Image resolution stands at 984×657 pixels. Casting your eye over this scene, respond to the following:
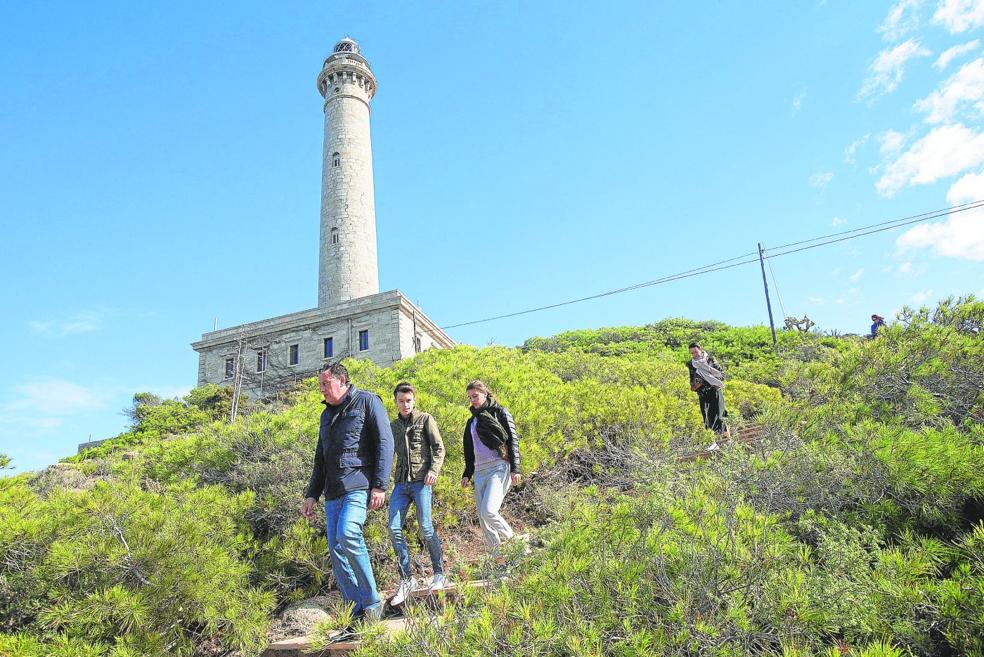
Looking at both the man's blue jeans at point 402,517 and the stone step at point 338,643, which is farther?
the man's blue jeans at point 402,517

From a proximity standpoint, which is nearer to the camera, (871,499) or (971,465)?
(971,465)

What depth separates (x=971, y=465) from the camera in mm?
3586

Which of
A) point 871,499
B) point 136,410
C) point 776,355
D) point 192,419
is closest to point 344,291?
point 192,419

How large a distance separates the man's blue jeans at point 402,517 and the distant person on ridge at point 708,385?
4.62m

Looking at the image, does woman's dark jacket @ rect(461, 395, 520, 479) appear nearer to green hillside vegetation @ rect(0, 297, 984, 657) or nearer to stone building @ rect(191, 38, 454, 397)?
green hillside vegetation @ rect(0, 297, 984, 657)

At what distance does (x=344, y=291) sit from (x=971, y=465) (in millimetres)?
26789

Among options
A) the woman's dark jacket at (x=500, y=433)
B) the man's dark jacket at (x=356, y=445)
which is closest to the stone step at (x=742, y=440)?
the woman's dark jacket at (x=500, y=433)

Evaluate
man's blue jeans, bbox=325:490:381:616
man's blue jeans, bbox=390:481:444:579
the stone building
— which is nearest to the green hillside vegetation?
man's blue jeans, bbox=325:490:381:616

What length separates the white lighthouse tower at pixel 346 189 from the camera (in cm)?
2883

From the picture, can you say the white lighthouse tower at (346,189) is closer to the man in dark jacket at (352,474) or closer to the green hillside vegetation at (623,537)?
the green hillside vegetation at (623,537)

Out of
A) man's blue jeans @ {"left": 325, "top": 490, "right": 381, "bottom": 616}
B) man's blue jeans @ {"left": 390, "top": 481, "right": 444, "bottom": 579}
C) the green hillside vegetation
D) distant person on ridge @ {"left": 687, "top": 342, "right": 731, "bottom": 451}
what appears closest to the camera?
the green hillside vegetation

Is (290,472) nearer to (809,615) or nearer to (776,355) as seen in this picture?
(809,615)

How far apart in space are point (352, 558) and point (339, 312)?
24.1m

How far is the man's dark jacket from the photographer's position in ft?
A: 14.1
